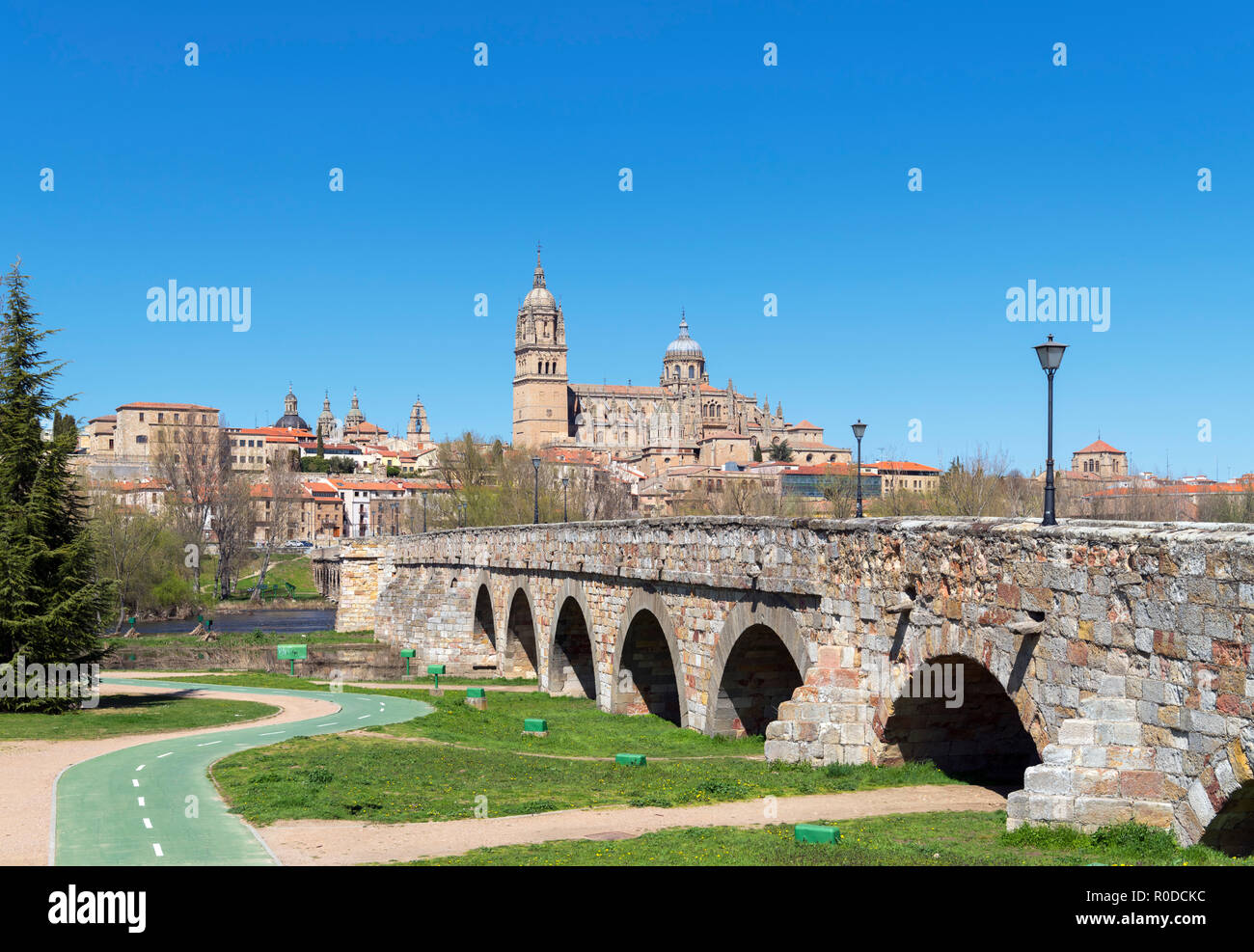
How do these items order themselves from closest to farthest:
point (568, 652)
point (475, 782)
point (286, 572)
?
point (475, 782)
point (568, 652)
point (286, 572)

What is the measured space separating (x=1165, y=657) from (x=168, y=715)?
20794 mm

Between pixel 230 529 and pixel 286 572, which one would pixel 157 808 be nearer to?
pixel 230 529

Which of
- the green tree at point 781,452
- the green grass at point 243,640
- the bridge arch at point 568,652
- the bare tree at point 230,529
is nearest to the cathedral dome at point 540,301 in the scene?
the green tree at point 781,452

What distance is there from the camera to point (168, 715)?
24.7m

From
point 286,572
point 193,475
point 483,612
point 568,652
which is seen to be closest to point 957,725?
point 568,652

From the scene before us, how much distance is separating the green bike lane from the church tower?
15870cm

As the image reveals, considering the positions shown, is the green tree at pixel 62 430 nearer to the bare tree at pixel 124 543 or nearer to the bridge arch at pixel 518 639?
the bridge arch at pixel 518 639

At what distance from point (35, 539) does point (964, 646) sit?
62.5 feet

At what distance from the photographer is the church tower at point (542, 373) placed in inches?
7141

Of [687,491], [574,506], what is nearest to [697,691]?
[574,506]

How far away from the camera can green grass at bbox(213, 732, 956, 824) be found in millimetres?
14117

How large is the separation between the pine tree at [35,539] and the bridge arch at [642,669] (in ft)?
36.5

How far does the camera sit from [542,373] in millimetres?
182125
